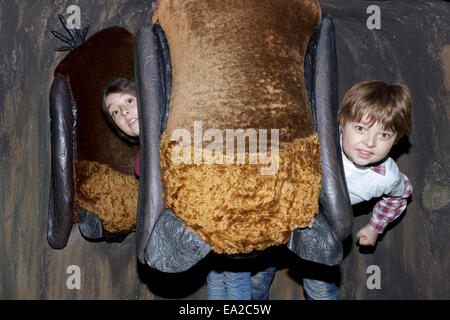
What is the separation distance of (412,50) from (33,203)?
4.58 feet

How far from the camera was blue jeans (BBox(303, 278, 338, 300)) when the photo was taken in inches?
62.6

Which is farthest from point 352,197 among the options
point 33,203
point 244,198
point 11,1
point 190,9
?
point 11,1

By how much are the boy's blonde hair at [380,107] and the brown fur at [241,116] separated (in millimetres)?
258

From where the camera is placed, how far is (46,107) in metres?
1.43

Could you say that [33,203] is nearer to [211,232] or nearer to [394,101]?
[211,232]

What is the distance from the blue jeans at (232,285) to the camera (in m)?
1.50

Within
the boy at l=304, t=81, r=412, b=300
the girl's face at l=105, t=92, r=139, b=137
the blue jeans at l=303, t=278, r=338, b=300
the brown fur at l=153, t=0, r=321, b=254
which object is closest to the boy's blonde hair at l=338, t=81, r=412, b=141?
the boy at l=304, t=81, r=412, b=300

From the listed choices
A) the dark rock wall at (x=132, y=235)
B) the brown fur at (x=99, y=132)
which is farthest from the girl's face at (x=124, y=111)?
the dark rock wall at (x=132, y=235)

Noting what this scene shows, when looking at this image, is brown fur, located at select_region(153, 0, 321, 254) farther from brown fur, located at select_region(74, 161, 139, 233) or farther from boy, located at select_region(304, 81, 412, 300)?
brown fur, located at select_region(74, 161, 139, 233)

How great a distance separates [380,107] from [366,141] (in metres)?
0.10
